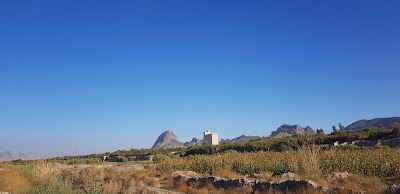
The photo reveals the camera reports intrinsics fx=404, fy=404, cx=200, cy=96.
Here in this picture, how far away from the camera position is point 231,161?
1011 inches

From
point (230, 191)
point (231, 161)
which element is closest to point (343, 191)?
point (230, 191)

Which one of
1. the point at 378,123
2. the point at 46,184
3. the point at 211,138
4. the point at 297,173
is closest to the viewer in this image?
the point at 46,184

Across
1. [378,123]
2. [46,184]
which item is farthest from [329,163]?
[378,123]

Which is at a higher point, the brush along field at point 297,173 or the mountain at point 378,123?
the mountain at point 378,123

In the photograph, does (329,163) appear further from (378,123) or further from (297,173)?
(378,123)

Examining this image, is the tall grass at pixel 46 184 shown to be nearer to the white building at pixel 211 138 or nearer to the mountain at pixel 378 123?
the white building at pixel 211 138

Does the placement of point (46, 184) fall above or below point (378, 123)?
below

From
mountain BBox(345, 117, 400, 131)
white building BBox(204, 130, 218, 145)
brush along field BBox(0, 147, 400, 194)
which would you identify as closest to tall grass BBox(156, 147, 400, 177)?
brush along field BBox(0, 147, 400, 194)

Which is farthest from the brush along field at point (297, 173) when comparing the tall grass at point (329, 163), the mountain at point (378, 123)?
the mountain at point (378, 123)

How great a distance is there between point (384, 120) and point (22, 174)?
15073cm

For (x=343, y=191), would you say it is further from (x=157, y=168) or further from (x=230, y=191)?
(x=157, y=168)

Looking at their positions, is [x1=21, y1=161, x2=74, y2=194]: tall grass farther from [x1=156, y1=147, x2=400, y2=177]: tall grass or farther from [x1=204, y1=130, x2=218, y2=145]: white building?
[x1=204, y1=130, x2=218, y2=145]: white building

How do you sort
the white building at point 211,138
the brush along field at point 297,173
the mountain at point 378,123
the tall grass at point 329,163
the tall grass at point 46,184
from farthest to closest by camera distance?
the mountain at point 378,123 < the white building at point 211,138 < the tall grass at point 329,163 < the tall grass at point 46,184 < the brush along field at point 297,173

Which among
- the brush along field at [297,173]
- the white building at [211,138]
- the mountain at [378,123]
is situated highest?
the mountain at [378,123]
